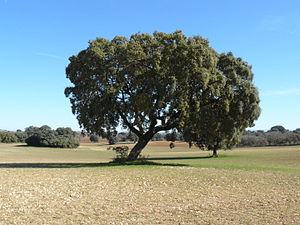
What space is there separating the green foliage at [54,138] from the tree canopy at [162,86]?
6984 cm

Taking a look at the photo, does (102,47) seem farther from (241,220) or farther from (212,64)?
(241,220)

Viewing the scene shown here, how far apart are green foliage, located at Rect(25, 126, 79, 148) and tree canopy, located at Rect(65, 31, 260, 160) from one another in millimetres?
69840

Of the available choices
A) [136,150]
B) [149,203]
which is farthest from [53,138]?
[149,203]

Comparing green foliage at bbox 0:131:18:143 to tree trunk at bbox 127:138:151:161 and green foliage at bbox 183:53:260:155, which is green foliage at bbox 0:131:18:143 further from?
green foliage at bbox 183:53:260:155

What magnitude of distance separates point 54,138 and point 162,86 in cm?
7802

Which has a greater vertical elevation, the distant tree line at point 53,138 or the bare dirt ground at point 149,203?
the distant tree line at point 53,138

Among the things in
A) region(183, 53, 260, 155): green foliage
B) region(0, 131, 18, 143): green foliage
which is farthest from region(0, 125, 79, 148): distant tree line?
region(183, 53, 260, 155): green foliage

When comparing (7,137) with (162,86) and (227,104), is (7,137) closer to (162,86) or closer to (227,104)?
(162,86)

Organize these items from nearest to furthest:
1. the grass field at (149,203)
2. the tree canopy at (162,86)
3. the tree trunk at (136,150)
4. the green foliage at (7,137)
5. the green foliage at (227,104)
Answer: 1. the grass field at (149,203)
2. the tree canopy at (162,86)
3. the green foliage at (227,104)
4. the tree trunk at (136,150)
5. the green foliage at (7,137)

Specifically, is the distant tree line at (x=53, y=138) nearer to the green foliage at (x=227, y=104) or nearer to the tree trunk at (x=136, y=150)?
the tree trunk at (x=136, y=150)

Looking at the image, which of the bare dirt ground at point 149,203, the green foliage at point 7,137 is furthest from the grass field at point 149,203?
the green foliage at point 7,137

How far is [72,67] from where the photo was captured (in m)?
33.1

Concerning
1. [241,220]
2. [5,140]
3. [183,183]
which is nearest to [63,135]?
[5,140]

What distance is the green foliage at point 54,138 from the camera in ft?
327
